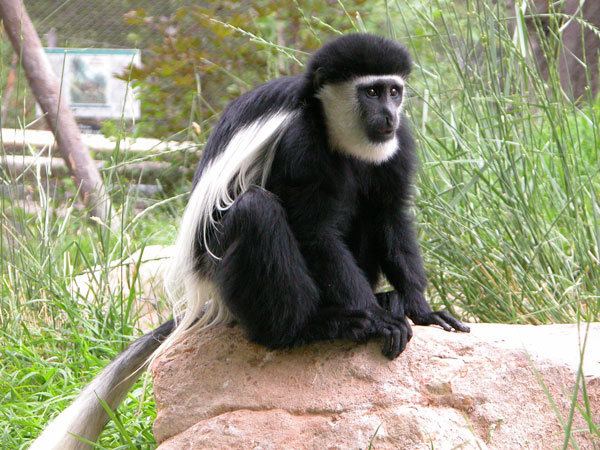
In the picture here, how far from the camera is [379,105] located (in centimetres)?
189

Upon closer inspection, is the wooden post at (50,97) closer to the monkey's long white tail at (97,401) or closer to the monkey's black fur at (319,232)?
the monkey's long white tail at (97,401)

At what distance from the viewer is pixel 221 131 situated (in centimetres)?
194

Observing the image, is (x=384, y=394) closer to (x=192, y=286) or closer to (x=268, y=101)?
(x=192, y=286)

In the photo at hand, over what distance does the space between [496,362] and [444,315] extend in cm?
24

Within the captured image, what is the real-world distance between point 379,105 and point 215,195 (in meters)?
0.42

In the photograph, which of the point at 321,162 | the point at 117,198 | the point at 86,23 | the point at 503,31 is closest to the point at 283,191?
A: the point at 321,162

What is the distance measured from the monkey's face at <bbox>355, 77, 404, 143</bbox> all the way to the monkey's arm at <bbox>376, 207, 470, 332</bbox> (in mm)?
196

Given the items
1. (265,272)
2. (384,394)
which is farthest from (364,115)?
(384,394)

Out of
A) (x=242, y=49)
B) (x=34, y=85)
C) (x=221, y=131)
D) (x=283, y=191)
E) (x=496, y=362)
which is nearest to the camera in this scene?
(x=496, y=362)

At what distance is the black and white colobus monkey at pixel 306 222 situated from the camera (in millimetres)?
1683

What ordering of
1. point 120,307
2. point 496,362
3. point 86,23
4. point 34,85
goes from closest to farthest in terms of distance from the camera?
1. point 496,362
2. point 120,307
3. point 34,85
4. point 86,23

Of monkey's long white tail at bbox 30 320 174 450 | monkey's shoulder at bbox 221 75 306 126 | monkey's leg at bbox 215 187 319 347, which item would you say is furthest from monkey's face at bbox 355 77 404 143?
monkey's long white tail at bbox 30 320 174 450

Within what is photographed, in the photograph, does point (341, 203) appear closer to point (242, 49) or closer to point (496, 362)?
point (496, 362)

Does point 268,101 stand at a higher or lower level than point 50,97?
higher
